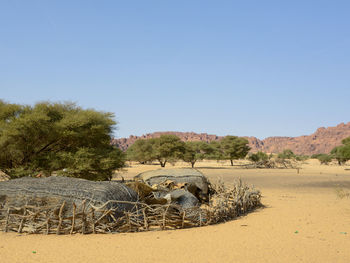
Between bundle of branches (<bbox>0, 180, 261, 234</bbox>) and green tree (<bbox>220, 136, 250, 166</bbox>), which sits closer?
bundle of branches (<bbox>0, 180, 261, 234</bbox>)

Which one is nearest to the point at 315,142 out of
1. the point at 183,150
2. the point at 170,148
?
the point at 183,150

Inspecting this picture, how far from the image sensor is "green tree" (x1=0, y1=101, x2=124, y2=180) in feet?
52.6

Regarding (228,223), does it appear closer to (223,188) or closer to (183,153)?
(223,188)

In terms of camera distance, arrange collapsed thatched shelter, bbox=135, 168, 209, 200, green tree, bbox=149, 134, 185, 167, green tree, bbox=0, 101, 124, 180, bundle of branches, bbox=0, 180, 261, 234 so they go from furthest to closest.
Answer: green tree, bbox=149, 134, 185, 167
green tree, bbox=0, 101, 124, 180
collapsed thatched shelter, bbox=135, 168, 209, 200
bundle of branches, bbox=0, 180, 261, 234

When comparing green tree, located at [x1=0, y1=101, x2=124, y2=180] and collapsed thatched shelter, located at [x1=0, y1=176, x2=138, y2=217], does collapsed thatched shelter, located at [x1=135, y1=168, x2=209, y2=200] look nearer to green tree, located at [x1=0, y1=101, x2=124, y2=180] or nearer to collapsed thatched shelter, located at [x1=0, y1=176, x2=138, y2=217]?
collapsed thatched shelter, located at [x1=0, y1=176, x2=138, y2=217]

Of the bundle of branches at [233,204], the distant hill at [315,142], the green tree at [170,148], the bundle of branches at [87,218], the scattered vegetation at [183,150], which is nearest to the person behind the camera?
the bundle of branches at [87,218]

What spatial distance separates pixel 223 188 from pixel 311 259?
794cm

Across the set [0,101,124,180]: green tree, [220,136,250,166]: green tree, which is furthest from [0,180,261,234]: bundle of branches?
[220,136,250,166]: green tree

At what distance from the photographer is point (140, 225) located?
324 inches

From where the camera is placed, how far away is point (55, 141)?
1795 cm

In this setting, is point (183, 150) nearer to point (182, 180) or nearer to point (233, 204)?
point (182, 180)

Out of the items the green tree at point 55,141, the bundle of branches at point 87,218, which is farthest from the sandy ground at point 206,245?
the green tree at point 55,141

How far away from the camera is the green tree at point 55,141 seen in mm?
16047

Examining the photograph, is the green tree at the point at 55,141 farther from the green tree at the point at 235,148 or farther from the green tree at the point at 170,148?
the green tree at the point at 235,148
